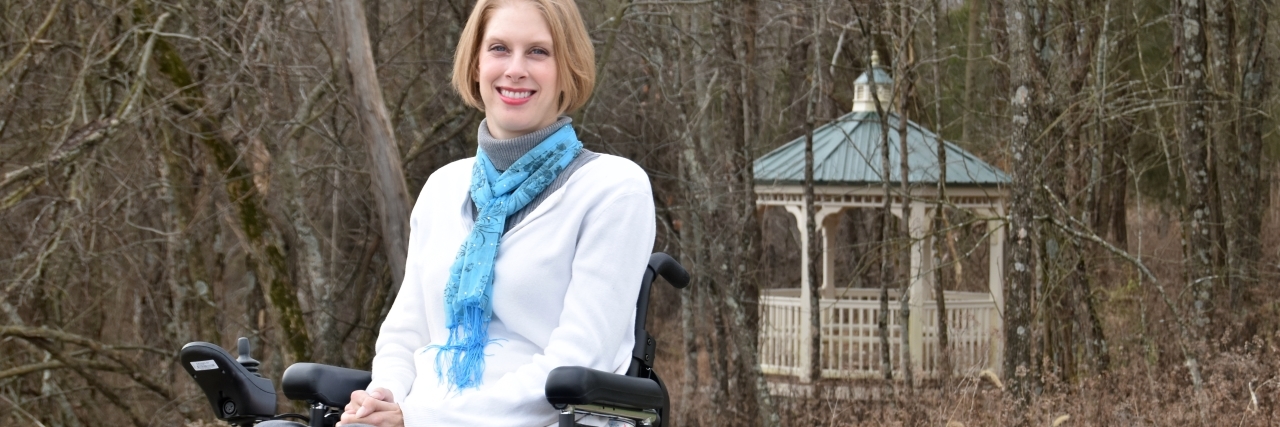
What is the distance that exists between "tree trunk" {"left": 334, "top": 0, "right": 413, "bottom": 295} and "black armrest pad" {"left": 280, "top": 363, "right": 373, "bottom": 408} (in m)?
3.77

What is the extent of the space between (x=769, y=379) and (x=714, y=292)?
6.15ft

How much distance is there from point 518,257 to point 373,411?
35 centimetres

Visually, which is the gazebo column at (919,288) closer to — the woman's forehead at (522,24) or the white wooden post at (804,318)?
the white wooden post at (804,318)

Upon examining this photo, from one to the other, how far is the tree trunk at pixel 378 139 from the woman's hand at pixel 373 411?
157 inches

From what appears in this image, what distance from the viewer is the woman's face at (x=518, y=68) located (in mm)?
2244

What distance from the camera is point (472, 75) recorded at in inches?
94.0

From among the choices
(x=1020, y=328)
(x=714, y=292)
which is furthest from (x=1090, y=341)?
(x=714, y=292)

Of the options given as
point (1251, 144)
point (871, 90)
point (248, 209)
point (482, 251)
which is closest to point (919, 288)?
point (871, 90)

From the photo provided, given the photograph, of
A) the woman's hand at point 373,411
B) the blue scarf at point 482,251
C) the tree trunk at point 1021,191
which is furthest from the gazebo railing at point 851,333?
the woman's hand at point 373,411

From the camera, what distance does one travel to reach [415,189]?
8.44 m

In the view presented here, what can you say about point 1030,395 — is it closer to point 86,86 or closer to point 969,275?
point 86,86

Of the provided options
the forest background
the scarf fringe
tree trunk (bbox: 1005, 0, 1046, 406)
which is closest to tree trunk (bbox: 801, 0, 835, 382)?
the forest background

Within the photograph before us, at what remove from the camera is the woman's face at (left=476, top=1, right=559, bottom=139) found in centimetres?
224

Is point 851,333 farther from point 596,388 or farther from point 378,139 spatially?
point 596,388
